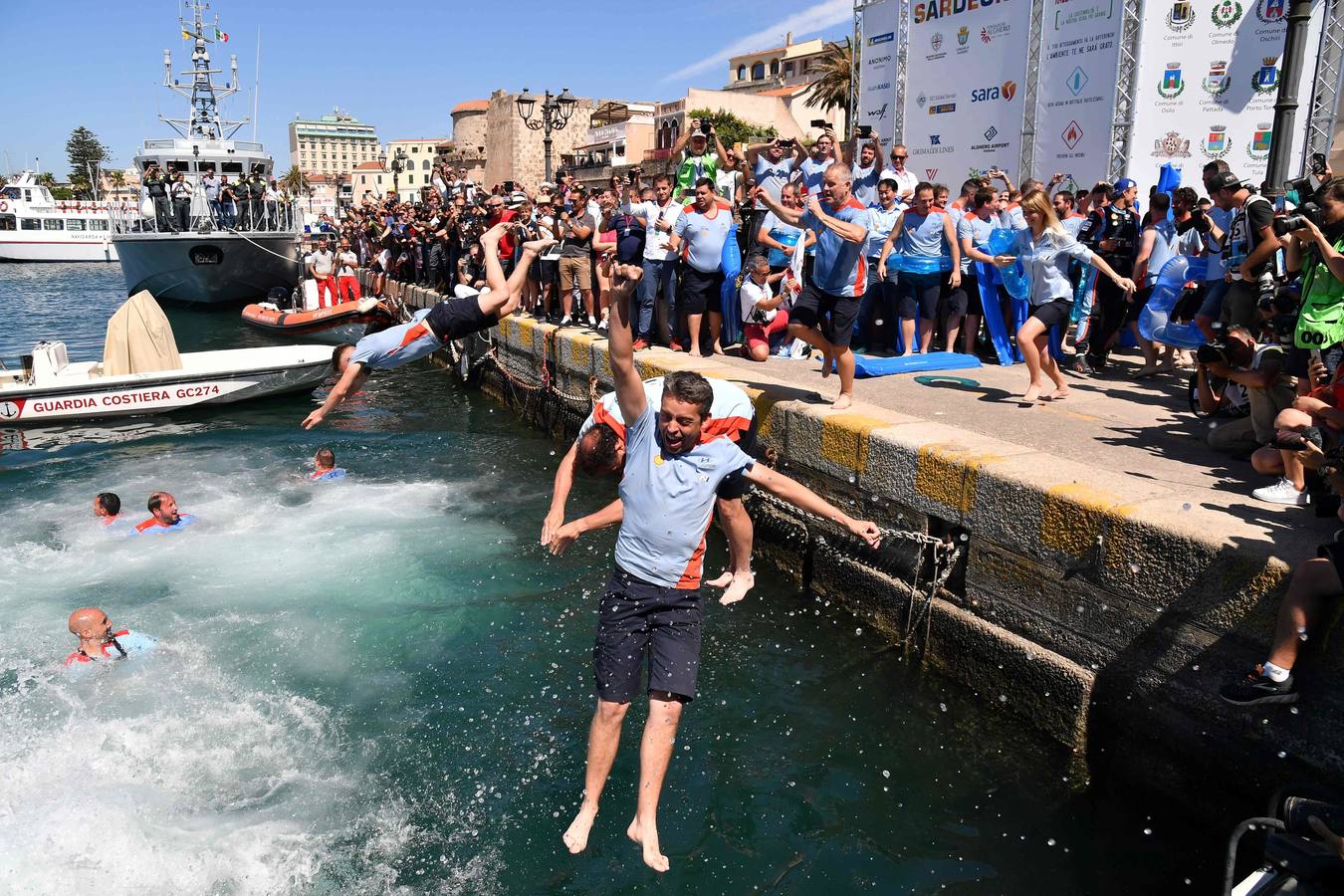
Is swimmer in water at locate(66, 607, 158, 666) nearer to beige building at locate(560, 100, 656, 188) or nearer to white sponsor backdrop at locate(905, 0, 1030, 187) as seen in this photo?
white sponsor backdrop at locate(905, 0, 1030, 187)

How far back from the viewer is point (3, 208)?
196 feet

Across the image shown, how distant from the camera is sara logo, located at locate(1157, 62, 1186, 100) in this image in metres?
11.7

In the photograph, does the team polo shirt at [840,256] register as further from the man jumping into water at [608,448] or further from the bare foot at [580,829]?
the bare foot at [580,829]

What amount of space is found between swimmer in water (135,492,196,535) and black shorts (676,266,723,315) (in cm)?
553

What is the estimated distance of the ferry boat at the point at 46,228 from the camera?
57062mm

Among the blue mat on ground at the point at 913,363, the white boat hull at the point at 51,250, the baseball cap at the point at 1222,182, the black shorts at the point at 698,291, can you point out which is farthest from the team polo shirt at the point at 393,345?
the white boat hull at the point at 51,250

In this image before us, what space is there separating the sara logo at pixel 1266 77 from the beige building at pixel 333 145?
19582 centimetres

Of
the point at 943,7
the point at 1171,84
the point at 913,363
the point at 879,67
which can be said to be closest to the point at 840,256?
the point at 913,363

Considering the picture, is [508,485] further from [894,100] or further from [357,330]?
[357,330]

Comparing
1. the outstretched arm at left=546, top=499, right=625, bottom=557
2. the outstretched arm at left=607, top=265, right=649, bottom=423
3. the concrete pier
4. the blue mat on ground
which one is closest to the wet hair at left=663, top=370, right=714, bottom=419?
the outstretched arm at left=607, top=265, right=649, bottom=423

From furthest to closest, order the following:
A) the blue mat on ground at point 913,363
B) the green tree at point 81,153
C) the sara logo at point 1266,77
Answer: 1. the green tree at point 81,153
2. the sara logo at point 1266,77
3. the blue mat on ground at point 913,363

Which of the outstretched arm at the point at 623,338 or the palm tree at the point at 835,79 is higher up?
the palm tree at the point at 835,79

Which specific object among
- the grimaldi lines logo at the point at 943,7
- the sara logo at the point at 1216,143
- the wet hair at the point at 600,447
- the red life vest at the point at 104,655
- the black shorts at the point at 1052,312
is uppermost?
the grimaldi lines logo at the point at 943,7

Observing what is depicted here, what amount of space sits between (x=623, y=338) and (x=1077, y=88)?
11.5 m
